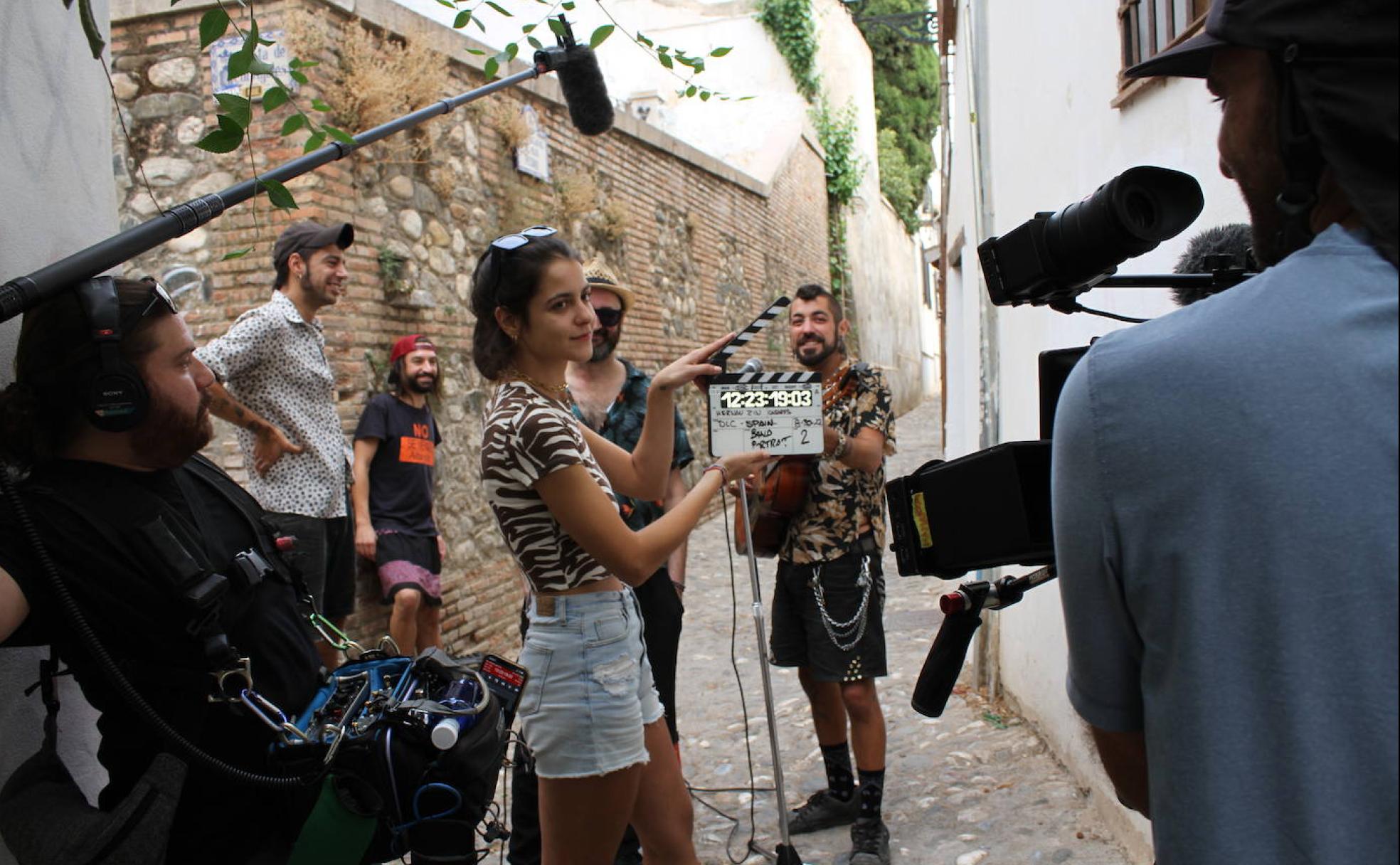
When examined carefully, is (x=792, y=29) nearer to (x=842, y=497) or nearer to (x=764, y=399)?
(x=842, y=497)

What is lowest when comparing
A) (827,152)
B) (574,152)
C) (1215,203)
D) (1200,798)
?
(1200,798)

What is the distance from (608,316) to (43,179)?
7.28ft

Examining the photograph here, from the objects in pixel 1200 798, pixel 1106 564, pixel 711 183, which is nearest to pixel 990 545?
pixel 1106 564

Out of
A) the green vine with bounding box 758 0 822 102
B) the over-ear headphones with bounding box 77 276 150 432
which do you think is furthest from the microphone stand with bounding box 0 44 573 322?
the green vine with bounding box 758 0 822 102

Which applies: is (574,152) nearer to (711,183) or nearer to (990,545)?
(711,183)

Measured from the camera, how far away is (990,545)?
1.40 metres

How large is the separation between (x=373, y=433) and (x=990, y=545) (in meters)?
4.59

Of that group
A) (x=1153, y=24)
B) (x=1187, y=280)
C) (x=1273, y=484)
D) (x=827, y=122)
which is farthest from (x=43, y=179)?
(x=827, y=122)

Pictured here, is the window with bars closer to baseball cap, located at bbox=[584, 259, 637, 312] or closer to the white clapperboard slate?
the white clapperboard slate

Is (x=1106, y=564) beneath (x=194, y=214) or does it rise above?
beneath

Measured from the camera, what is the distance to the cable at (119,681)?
1606 mm

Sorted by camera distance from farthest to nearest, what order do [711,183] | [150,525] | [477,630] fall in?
[711,183]
[477,630]
[150,525]

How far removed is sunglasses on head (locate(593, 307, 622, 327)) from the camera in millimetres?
4188

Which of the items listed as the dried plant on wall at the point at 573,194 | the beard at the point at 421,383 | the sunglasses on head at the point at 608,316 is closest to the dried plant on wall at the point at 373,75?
the beard at the point at 421,383
